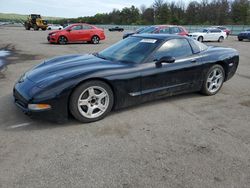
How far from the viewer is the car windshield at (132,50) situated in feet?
14.8

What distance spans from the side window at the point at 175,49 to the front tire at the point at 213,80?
71 centimetres

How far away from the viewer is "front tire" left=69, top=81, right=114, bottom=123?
380cm

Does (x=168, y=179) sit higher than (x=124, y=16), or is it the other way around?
(x=124, y=16)

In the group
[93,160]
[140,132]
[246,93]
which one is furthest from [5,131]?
[246,93]

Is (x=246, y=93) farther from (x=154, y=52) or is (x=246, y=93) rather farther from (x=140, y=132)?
(x=140, y=132)

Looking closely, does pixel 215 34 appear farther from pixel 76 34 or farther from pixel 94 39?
pixel 76 34

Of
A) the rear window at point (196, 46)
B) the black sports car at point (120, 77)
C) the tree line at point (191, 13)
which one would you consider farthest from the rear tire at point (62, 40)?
the tree line at point (191, 13)

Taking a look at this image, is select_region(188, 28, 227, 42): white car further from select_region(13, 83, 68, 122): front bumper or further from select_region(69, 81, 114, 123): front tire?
select_region(13, 83, 68, 122): front bumper

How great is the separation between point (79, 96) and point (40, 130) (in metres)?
0.75

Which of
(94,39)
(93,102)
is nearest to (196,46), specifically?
(93,102)

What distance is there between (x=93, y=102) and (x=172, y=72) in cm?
163

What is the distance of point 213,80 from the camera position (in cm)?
552

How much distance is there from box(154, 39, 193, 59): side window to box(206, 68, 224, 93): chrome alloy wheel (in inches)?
31.4

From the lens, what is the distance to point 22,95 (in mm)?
3791
